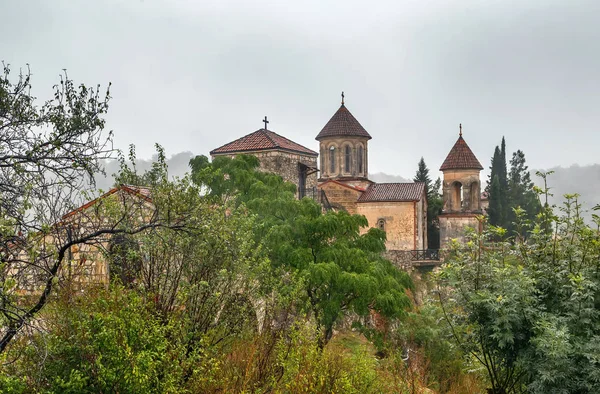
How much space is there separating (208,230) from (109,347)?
2.77 m

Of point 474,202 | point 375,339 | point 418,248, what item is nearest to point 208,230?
point 375,339

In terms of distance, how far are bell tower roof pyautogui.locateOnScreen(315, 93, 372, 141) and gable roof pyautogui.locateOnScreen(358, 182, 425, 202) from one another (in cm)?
329

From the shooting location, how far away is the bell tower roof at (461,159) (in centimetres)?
3562

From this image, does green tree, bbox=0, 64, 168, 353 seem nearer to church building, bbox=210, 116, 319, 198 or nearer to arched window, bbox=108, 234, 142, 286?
arched window, bbox=108, 234, 142, 286

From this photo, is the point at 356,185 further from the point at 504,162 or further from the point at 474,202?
the point at 504,162

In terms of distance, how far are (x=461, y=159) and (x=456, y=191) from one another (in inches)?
74.9

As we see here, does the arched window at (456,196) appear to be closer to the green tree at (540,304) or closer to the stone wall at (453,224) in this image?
the stone wall at (453,224)

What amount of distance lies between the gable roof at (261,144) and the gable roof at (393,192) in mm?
5912

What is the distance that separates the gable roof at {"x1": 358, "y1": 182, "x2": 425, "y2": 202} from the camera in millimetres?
32631

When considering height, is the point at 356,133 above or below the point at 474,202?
above

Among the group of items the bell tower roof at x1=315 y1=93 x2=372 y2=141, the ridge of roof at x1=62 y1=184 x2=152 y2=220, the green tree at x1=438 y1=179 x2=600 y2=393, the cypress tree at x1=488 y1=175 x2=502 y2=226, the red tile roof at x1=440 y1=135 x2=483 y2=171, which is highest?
the bell tower roof at x1=315 y1=93 x2=372 y2=141

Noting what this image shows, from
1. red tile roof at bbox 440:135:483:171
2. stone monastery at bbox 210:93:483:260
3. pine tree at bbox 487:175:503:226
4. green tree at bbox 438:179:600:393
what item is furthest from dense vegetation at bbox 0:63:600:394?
pine tree at bbox 487:175:503:226

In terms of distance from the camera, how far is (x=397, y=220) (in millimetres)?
32719

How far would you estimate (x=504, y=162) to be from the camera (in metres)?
46.2
